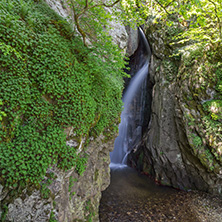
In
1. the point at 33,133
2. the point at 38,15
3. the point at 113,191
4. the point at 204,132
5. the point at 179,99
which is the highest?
the point at 38,15

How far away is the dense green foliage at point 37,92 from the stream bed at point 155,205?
3.04 metres

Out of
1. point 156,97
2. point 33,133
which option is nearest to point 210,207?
point 156,97

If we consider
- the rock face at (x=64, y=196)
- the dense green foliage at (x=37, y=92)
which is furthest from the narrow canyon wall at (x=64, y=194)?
the dense green foliage at (x=37, y=92)

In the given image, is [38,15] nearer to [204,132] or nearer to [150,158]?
[204,132]

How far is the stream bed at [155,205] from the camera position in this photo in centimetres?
547

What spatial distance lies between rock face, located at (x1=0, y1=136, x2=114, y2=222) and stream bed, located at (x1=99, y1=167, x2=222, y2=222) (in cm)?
128

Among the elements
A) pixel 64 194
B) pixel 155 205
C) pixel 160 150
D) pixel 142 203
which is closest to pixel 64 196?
pixel 64 194

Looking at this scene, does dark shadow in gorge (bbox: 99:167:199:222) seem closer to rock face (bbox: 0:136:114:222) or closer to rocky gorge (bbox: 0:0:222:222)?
rocky gorge (bbox: 0:0:222:222)

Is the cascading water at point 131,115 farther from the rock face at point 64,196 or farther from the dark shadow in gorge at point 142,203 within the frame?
the rock face at point 64,196

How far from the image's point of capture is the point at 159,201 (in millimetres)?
6629

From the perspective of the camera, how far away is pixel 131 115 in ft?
48.0

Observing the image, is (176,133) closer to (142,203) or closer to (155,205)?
(155,205)

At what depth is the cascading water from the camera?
43.9 feet

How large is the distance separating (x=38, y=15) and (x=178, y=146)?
8.84 metres
